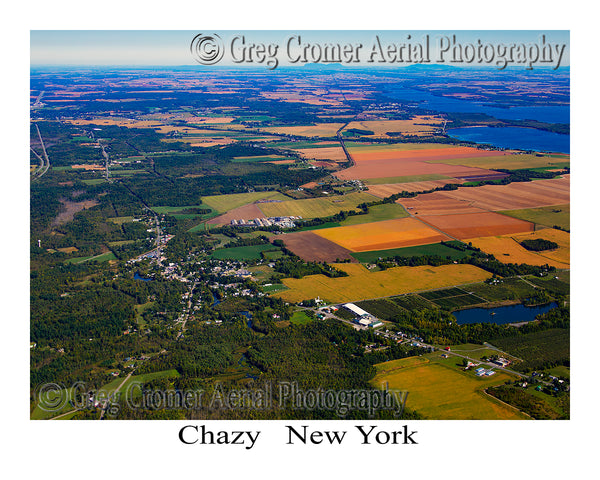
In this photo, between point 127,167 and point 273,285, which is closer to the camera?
point 273,285

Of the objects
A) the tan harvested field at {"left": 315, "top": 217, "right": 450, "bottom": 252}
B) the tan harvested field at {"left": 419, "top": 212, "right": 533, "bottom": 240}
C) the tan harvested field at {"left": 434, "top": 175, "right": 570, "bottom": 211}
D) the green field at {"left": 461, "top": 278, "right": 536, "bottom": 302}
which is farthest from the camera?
the tan harvested field at {"left": 434, "top": 175, "right": 570, "bottom": 211}

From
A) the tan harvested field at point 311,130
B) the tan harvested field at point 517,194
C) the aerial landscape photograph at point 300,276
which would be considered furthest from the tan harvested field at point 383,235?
the tan harvested field at point 311,130

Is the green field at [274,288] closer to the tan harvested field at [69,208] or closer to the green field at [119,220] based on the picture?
the green field at [119,220]

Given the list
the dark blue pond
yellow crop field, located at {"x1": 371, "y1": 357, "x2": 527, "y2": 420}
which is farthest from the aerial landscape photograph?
the dark blue pond

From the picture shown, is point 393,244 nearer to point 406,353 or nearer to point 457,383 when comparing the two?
point 406,353

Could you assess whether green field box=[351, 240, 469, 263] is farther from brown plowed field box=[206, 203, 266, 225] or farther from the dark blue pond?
the dark blue pond

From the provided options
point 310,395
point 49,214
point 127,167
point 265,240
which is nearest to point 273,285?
point 265,240

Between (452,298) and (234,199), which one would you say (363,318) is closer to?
(452,298)
